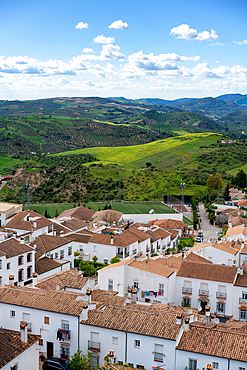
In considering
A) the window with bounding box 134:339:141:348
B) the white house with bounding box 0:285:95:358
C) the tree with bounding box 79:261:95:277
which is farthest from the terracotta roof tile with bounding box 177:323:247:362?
the tree with bounding box 79:261:95:277

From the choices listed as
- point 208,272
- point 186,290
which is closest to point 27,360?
point 186,290

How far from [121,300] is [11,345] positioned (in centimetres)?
879

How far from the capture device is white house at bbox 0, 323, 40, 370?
17.2 metres

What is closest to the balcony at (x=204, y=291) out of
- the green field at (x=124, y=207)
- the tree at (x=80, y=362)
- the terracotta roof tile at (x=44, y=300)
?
the terracotta roof tile at (x=44, y=300)

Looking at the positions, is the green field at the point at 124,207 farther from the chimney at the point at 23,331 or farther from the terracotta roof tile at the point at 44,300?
the chimney at the point at 23,331

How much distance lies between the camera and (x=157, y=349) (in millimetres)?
19656

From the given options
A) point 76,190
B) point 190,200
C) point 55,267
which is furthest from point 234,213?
point 55,267

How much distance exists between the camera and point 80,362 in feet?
64.1

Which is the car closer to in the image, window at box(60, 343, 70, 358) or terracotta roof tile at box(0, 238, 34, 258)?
window at box(60, 343, 70, 358)

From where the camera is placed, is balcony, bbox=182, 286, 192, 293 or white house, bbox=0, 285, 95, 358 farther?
balcony, bbox=182, 286, 192, 293

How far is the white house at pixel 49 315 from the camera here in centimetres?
2155

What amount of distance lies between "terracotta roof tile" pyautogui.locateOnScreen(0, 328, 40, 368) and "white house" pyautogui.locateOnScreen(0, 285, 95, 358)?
311 cm

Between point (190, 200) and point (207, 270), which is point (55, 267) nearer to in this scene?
point (207, 270)

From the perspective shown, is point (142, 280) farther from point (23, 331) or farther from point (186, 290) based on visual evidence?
point (23, 331)
